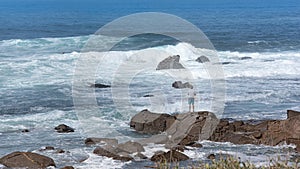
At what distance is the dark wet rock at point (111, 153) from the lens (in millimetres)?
17422

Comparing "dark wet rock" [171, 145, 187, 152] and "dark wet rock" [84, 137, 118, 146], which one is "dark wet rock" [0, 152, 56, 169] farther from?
"dark wet rock" [171, 145, 187, 152]

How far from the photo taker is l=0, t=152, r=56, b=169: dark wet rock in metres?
16.7

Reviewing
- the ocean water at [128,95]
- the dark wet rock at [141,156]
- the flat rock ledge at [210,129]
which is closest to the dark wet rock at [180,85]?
the ocean water at [128,95]

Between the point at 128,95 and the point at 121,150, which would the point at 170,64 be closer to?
the point at 128,95

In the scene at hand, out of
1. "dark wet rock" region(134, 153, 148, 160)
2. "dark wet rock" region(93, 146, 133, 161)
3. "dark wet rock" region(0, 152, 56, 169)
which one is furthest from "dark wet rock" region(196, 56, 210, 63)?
"dark wet rock" region(0, 152, 56, 169)

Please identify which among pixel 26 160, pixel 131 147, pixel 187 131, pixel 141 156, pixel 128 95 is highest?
pixel 128 95

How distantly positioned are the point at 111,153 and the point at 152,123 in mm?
3617

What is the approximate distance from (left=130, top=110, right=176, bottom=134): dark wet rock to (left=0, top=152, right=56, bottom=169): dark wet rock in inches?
196

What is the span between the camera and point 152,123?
835 inches

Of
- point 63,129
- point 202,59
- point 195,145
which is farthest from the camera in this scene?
point 202,59

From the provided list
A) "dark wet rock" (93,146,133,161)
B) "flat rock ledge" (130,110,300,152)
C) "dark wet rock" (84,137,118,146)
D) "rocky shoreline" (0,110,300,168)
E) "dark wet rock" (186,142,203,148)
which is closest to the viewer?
"rocky shoreline" (0,110,300,168)

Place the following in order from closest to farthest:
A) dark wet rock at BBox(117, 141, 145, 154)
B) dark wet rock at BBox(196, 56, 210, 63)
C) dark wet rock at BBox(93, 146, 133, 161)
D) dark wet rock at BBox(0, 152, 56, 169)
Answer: dark wet rock at BBox(0, 152, 56, 169)
dark wet rock at BBox(93, 146, 133, 161)
dark wet rock at BBox(117, 141, 145, 154)
dark wet rock at BBox(196, 56, 210, 63)

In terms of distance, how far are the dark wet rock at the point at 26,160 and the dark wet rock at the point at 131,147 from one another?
2322 millimetres

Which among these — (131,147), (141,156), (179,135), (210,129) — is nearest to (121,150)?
(131,147)
